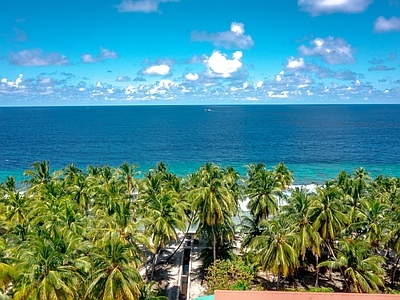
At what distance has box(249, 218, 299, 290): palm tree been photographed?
32191 mm

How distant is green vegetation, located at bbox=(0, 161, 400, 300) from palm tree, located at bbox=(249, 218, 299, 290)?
94 mm

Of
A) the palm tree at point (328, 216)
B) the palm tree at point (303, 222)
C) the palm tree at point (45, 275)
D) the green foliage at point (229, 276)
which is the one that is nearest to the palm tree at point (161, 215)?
the green foliage at point (229, 276)

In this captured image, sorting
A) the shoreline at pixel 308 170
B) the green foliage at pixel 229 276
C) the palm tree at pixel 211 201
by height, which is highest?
the palm tree at pixel 211 201

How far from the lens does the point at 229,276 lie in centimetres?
3453

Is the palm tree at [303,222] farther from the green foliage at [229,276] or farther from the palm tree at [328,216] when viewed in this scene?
the green foliage at [229,276]

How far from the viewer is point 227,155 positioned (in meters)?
116

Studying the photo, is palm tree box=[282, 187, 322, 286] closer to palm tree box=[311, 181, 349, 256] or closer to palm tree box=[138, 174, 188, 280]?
palm tree box=[311, 181, 349, 256]

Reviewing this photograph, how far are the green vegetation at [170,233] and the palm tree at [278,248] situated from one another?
9 centimetres

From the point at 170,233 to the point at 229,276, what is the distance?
24.0 ft

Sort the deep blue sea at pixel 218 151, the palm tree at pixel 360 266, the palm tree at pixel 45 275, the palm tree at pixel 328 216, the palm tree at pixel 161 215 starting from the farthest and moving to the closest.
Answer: the deep blue sea at pixel 218 151, the palm tree at pixel 328 216, the palm tree at pixel 161 215, the palm tree at pixel 360 266, the palm tree at pixel 45 275

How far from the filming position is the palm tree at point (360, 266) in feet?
97.2

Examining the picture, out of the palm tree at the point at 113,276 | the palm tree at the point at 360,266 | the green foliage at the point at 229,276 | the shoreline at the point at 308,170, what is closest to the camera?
the palm tree at the point at 113,276

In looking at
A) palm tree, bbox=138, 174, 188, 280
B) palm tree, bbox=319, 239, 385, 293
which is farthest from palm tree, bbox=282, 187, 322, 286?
palm tree, bbox=138, 174, 188, 280

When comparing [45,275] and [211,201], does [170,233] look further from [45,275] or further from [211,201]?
[45,275]
